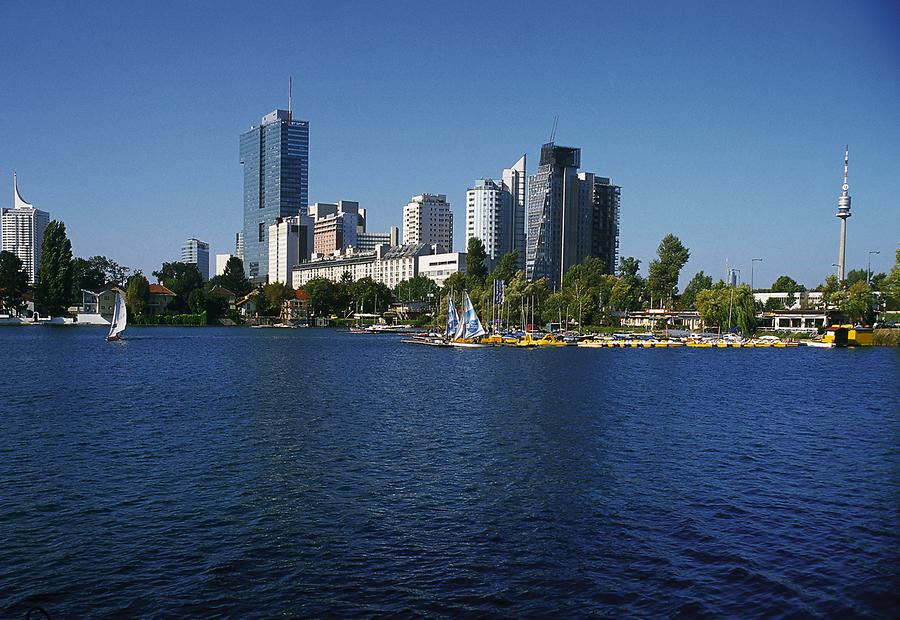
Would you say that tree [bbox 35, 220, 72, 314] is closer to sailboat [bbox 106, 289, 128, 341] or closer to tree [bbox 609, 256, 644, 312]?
sailboat [bbox 106, 289, 128, 341]

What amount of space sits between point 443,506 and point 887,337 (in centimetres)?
13570

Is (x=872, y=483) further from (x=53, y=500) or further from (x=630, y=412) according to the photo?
(x=53, y=500)

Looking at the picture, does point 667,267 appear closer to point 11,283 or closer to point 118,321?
point 118,321

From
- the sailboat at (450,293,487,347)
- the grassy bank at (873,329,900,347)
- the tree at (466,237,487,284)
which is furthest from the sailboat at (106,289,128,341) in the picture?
the grassy bank at (873,329,900,347)

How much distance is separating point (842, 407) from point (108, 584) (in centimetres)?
4571

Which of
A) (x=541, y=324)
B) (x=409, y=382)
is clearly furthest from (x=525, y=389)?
(x=541, y=324)

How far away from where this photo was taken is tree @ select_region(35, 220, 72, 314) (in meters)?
177

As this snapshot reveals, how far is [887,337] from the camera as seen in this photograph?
13262 centimetres

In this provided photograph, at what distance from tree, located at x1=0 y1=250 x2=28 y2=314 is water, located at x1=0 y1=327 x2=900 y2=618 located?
167 metres

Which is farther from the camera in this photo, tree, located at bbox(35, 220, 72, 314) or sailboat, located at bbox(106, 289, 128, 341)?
tree, located at bbox(35, 220, 72, 314)

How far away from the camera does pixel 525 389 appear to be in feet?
185

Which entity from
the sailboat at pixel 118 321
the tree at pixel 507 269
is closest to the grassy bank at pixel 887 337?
the tree at pixel 507 269

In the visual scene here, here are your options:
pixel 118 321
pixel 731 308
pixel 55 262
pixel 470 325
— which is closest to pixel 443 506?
pixel 470 325

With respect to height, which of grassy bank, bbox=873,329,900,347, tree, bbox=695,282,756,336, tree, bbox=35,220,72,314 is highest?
tree, bbox=35,220,72,314
